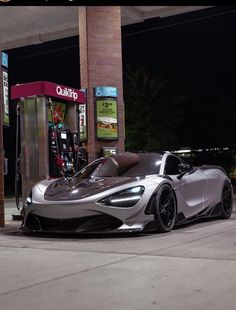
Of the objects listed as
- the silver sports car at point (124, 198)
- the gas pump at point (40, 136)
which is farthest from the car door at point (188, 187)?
the gas pump at point (40, 136)

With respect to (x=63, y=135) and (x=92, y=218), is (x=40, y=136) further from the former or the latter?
(x=92, y=218)

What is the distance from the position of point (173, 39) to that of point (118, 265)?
38.2 metres

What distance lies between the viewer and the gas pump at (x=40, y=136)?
11391mm

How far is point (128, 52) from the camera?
44.1 meters

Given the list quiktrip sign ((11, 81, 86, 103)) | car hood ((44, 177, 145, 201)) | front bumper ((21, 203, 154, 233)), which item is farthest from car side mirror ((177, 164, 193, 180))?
quiktrip sign ((11, 81, 86, 103))

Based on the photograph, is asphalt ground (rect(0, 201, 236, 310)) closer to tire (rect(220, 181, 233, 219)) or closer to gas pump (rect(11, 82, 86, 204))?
tire (rect(220, 181, 233, 219))

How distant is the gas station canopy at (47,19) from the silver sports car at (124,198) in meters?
10.2

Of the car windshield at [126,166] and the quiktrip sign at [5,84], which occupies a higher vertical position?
the quiktrip sign at [5,84]

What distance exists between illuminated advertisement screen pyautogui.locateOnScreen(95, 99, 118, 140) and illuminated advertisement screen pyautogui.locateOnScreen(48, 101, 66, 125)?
11.9 feet

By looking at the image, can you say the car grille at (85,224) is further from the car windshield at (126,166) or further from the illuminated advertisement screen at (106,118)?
the illuminated advertisement screen at (106,118)

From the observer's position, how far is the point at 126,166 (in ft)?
31.2

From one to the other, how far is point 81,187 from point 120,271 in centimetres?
307

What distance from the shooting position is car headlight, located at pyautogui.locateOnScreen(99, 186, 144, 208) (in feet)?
26.4

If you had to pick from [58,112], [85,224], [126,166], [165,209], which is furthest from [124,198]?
[58,112]
